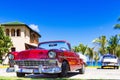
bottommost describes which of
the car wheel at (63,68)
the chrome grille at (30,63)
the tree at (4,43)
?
the car wheel at (63,68)

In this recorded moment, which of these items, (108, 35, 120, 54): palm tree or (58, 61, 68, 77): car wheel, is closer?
(58, 61, 68, 77): car wheel

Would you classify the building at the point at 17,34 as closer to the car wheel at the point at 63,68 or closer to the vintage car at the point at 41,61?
the vintage car at the point at 41,61

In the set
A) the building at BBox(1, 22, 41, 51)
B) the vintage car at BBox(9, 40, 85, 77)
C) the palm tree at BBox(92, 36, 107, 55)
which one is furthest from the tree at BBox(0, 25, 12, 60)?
the vintage car at BBox(9, 40, 85, 77)

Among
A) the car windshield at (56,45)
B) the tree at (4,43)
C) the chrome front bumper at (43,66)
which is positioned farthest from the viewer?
the tree at (4,43)

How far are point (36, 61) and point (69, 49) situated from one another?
267cm

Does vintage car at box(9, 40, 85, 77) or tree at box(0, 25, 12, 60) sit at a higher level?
tree at box(0, 25, 12, 60)

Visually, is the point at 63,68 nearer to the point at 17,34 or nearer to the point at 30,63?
the point at 30,63

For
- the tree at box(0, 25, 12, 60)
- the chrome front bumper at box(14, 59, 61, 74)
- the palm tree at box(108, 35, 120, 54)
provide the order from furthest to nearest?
1. the palm tree at box(108, 35, 120, 54)
2. the tree at box(0, 25, 12, 60)
3. the chrome front bumper at box(14, 59, 61, 74)

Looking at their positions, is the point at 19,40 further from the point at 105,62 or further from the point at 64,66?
the point at 64,66

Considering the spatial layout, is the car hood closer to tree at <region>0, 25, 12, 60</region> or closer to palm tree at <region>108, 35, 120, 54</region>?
tree at <region>0, 25, 12, 60</region>

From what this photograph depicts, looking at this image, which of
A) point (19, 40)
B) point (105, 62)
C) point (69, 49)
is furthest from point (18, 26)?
point (69, 49)

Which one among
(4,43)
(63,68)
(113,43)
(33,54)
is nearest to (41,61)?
(33,54)

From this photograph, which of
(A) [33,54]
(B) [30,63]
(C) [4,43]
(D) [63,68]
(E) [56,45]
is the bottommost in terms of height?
(D) [63,68]

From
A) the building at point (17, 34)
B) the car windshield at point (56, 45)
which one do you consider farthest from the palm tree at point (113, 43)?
the car windshield at point (56, 45)
